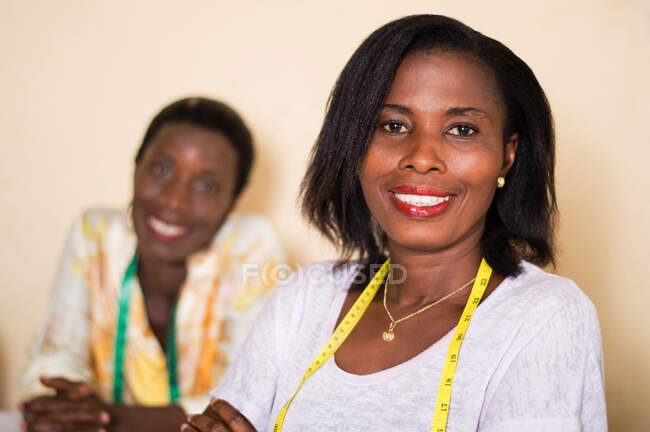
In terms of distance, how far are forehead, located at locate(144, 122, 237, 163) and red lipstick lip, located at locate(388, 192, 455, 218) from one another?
56.2 inches

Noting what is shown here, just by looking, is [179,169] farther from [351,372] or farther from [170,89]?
[351,372]

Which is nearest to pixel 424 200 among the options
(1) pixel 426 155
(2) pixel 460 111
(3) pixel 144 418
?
(1) pixel 426 155

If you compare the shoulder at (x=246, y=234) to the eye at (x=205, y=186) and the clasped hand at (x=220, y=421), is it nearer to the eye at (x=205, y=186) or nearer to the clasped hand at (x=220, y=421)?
the eye at (x=205, y=186)

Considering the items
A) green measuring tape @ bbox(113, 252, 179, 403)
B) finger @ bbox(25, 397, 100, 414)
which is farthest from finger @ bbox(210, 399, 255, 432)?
green measuring tape @ bbox(113, 252, 179, 403)

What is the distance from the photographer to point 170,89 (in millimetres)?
3410

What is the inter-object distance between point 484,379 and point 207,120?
1.88 m

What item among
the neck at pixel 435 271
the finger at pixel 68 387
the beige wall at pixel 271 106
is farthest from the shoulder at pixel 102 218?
the neck at pixel 435 271

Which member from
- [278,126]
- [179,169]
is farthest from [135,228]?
[278,126]

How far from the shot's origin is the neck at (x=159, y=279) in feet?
9.47

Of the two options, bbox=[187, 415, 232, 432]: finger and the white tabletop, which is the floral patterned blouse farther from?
bbox=[187, 415, 232, 432]: finger

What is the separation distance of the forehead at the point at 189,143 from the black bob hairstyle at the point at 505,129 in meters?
1.14

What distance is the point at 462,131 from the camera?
1531 millimetres

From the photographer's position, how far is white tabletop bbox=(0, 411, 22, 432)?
2533 millimetres

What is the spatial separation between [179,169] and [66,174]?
1.10m
